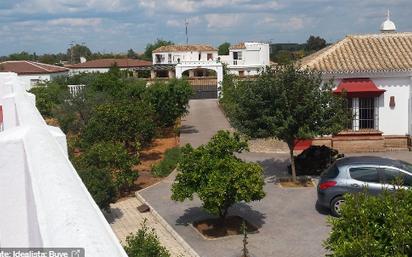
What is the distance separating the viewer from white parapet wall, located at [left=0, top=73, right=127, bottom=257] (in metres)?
2.44

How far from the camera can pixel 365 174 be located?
12.9 meters

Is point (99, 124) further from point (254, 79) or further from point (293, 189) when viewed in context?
point (293, 189)

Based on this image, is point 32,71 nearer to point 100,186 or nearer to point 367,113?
point 367,113

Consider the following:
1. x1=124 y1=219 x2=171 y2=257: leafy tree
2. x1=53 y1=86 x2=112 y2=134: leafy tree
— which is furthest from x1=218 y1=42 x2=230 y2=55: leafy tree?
x1=124 y1=219 x2=171 y2=257: leafy tree

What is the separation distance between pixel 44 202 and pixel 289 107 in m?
13.3

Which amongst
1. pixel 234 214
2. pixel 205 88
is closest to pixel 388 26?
pixel 234 214

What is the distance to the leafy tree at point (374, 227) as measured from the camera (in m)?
5.91

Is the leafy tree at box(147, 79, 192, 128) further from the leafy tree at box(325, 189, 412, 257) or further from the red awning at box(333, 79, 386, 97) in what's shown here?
the leafy tree at box(325, 189, 412, 257)

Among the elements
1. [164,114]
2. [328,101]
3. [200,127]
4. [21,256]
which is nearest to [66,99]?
[164,114]

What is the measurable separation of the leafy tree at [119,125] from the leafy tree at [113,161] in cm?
318

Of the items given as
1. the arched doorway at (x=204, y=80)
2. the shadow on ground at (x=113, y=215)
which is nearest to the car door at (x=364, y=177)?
the shadow on ground at (x=113, y=215)

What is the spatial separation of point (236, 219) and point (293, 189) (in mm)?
3682

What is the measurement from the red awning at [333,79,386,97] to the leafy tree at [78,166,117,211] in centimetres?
1107

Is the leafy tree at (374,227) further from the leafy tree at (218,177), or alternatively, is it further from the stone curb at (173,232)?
the stone curb at (173,232)
